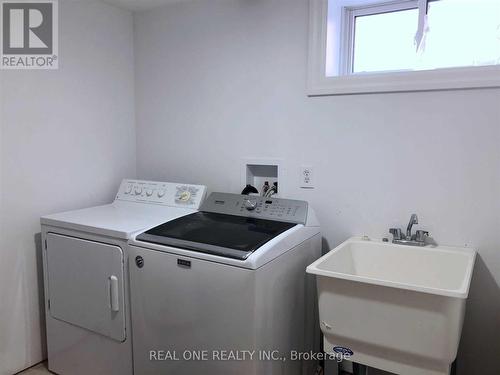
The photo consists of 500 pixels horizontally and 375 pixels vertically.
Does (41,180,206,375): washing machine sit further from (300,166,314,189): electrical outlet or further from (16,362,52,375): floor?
(300,166,314,189): electrical outlet

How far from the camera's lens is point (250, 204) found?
190cm

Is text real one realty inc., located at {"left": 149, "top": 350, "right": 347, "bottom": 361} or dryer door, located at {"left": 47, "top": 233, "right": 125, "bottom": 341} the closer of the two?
text real one realty inc., located at {"left": 149, "top": 350, "right": 347, "bottom": 361}

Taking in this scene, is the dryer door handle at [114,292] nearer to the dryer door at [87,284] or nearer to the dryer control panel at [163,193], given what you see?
the dryer door at [87,284]

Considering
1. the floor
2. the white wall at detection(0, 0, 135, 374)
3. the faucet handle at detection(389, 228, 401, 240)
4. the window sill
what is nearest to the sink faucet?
the faucet handle at detection(389, 228, 401, 240)

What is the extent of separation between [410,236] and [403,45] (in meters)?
1.01

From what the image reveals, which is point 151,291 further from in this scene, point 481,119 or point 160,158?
point 481,119

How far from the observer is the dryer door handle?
1708 mm

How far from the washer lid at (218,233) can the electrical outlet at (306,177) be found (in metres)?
0.33

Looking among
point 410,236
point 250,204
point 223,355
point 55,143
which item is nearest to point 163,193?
point 250,204

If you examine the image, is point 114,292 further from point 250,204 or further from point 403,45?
point 403,45

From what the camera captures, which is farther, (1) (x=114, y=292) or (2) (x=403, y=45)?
(2) (x=403, y=45)

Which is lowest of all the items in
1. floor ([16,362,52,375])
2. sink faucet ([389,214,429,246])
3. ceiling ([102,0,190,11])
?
floor ([16,362,52,375])

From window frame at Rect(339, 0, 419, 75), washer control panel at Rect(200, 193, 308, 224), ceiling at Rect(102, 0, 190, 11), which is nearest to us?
washer control panel at Rect(200, 193, 308, 224)

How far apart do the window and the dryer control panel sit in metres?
0.85
